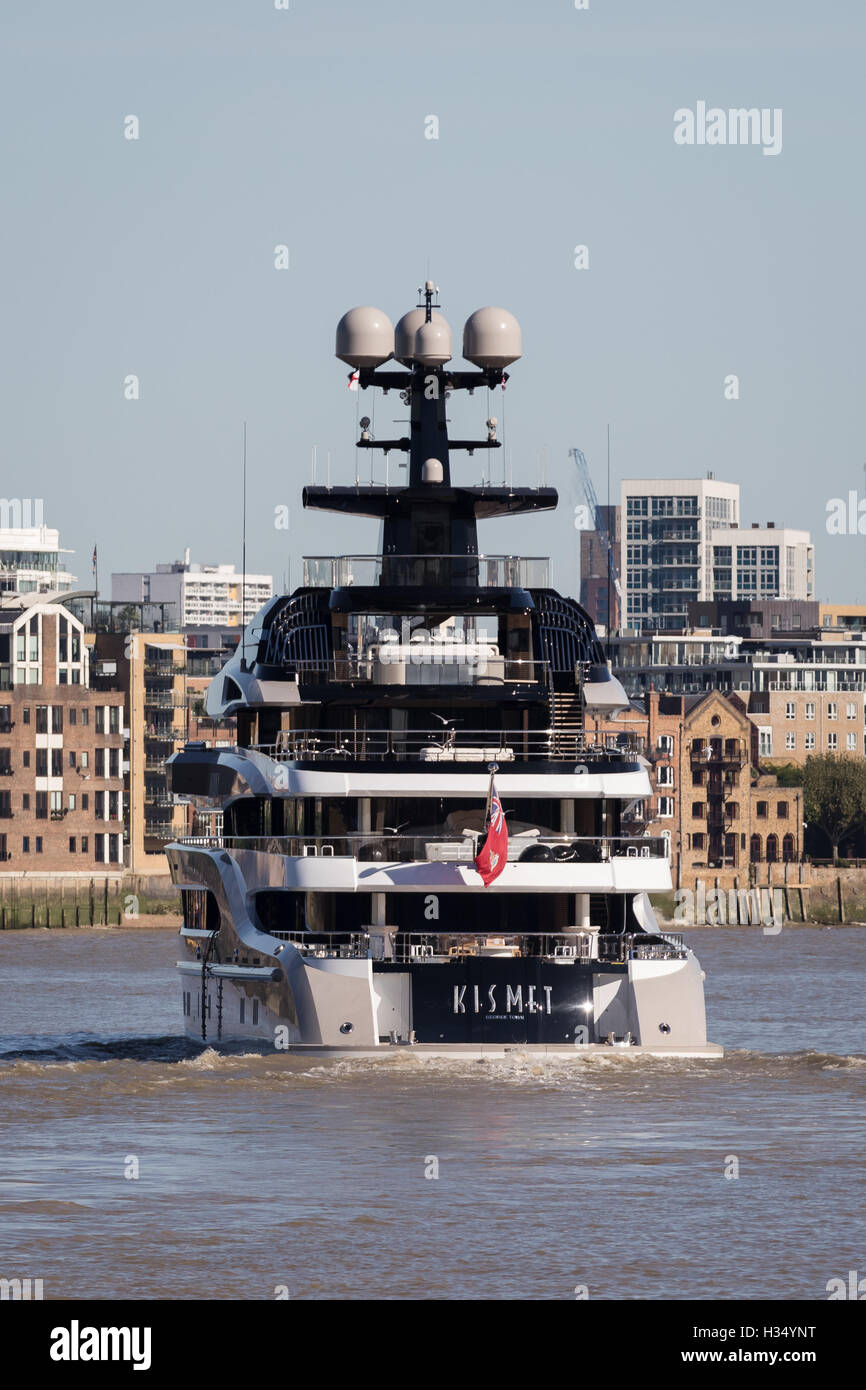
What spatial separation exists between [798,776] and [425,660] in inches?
5556

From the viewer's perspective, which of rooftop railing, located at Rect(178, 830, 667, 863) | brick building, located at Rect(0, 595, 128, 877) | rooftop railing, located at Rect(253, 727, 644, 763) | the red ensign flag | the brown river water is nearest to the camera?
the brown river water

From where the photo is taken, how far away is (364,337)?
5272 cm

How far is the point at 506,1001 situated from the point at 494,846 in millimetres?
2438

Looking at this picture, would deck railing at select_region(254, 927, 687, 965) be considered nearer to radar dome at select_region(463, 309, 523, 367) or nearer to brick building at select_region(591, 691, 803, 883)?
radar dome at select_region(463, 309, 523, 367)

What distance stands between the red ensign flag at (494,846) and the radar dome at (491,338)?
44.3 ft

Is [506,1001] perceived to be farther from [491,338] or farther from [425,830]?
[491,338]

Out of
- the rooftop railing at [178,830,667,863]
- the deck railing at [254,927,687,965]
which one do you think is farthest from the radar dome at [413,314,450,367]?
the deck railing at [254,927,687,965]

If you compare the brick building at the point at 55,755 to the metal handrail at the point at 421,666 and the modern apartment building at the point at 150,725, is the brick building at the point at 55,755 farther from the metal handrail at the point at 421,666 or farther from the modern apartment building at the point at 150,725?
the metal handrail at the point at 421,666

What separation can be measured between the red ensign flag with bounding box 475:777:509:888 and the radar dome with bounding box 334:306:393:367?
13.5m

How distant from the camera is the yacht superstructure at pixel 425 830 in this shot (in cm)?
4238

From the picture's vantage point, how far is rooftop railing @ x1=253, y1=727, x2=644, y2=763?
44688 millimetres

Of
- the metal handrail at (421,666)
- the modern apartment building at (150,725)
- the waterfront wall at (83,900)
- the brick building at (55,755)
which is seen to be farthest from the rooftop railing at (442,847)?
the modern apartment building at (150,725)
